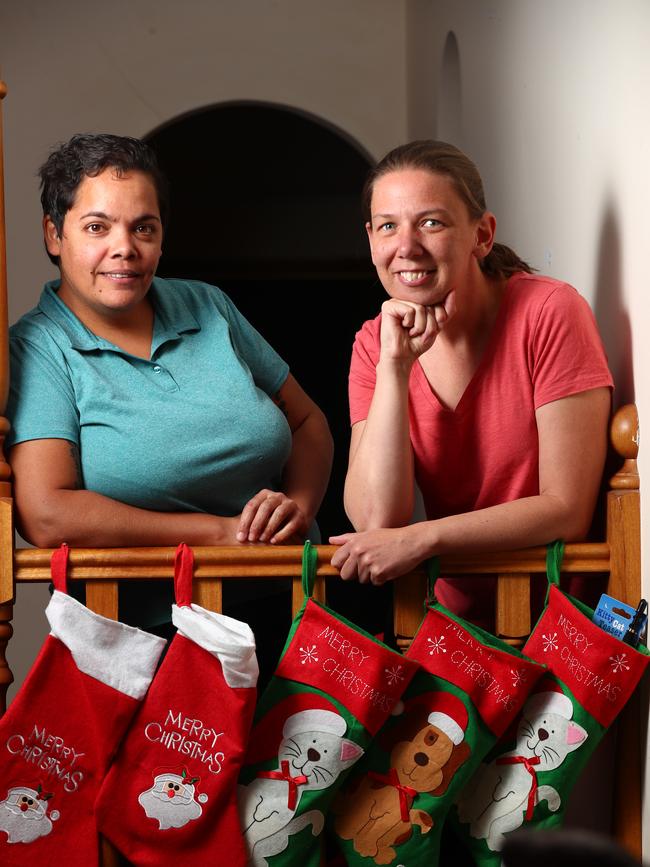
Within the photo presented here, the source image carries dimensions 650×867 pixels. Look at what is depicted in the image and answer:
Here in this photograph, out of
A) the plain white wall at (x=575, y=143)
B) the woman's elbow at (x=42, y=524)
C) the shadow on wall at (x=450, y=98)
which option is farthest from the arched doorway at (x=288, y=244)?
the woman's elbow at (x=42, y=524)

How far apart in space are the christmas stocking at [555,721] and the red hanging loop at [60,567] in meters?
0.56

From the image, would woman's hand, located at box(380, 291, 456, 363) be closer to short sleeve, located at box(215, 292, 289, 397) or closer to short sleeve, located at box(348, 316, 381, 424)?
short sleeve, located at box(348, 316, 381, 424)

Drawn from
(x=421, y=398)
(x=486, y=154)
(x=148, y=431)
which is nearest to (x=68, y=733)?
(x=148, y=431)

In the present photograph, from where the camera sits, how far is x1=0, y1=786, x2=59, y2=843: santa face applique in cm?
127

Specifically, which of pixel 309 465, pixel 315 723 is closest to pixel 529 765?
pixel 315 723

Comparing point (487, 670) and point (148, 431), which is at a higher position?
point (148, 431)

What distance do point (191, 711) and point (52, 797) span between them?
0.19 metres

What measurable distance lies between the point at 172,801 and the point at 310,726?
0.58ft

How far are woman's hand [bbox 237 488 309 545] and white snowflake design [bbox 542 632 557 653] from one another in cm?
34

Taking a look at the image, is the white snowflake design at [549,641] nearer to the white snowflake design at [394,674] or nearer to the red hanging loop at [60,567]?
the white snowflake design at [394,674]

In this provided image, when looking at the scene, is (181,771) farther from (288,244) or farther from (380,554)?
(288,244)

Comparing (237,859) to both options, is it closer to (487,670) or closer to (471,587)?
(487,670)

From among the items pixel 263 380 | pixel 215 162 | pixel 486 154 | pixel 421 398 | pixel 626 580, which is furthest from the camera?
pixel 215 162

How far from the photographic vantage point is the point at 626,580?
4.50 feet
